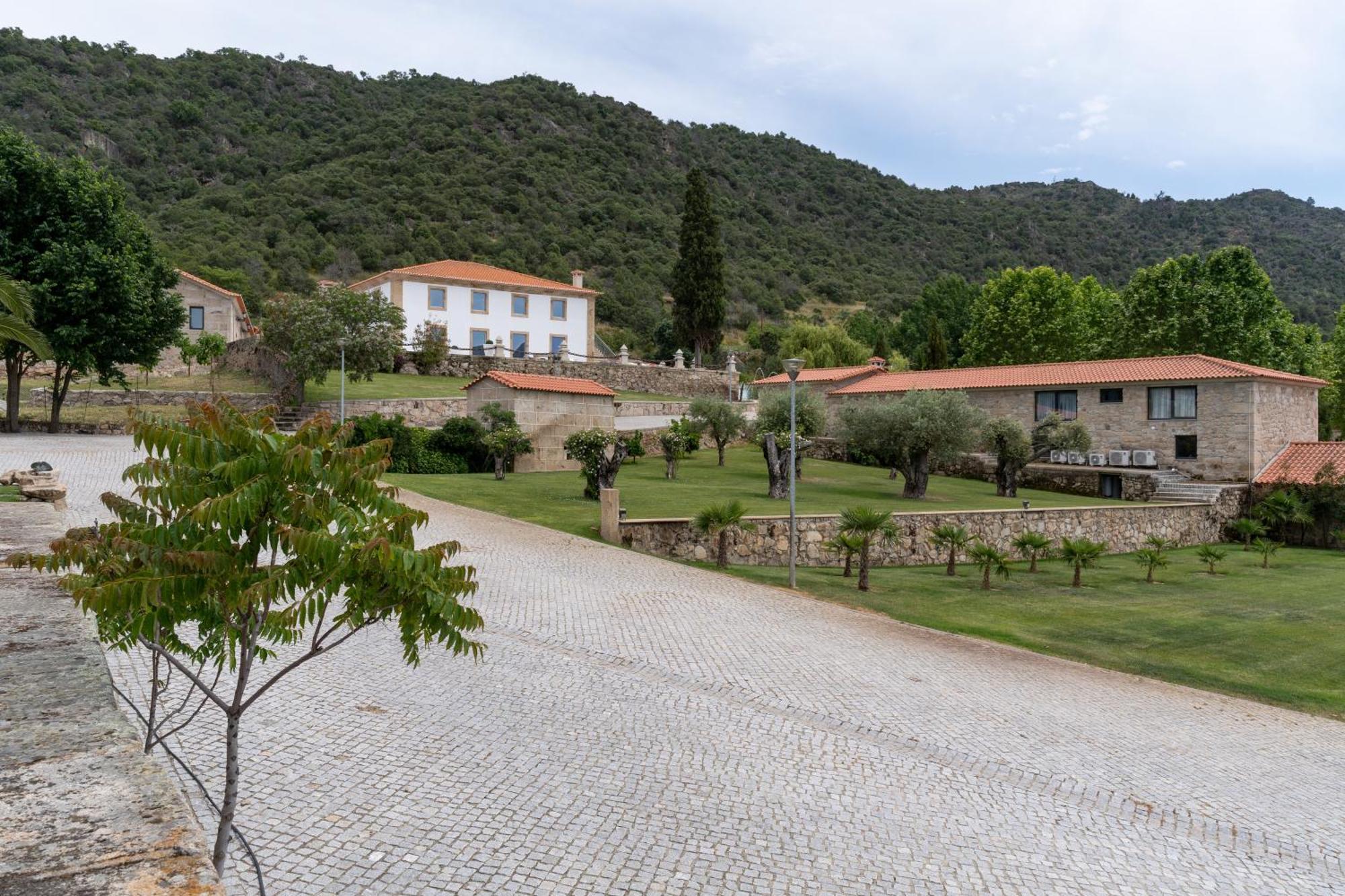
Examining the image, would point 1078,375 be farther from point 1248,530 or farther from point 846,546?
point 846,546

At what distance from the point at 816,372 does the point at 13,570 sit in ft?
140

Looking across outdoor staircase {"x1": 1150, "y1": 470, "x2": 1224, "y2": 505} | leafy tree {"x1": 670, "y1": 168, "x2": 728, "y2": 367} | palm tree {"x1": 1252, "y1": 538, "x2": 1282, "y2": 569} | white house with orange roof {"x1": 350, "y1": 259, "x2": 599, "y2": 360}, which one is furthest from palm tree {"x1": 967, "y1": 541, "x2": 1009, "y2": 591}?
leafy tree {"x1": 670, "y1": 168, "x2": 728, "y2": 367}

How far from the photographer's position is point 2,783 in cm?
339

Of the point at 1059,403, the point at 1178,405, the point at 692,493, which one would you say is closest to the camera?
the point at 692,493

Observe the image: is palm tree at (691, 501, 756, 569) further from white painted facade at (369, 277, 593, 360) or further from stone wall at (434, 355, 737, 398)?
white painted facade at (369, 277, 593, 360)

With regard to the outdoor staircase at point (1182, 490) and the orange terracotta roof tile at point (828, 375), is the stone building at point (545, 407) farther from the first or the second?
the outdoor staircase at point (1182, 490)

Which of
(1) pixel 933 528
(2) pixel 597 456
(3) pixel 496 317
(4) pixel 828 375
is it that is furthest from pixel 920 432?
(3) pixel 496 317

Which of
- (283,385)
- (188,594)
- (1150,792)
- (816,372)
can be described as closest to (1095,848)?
(1150,792)

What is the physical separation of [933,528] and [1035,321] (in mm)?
36950

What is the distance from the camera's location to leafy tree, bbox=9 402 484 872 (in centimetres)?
366

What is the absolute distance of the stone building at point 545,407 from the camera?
1248 inches

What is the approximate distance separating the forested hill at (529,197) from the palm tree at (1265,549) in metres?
57.3

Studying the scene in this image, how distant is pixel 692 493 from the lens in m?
26.3

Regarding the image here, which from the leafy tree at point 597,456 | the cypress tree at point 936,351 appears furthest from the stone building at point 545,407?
the cypress tree at point 936,351
